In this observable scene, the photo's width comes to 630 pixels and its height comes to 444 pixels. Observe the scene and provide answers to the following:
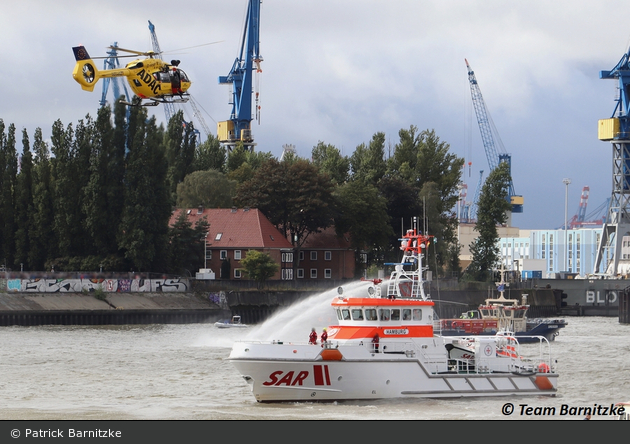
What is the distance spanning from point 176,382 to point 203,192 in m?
73.0

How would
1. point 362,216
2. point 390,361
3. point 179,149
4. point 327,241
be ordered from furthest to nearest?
point 179,149, point 327,241, point 362,216, point 390,361

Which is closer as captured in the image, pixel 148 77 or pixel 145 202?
pixel 148 77

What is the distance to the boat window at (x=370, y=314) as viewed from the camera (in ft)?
125

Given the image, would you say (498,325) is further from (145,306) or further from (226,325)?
(145,306)

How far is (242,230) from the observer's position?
103562 millimetres

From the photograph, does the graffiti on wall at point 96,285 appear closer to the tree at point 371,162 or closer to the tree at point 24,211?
the tree at point 24,211

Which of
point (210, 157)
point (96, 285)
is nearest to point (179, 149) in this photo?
point (210, 157)

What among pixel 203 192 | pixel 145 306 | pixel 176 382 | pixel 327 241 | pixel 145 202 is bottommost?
pixel 176 382

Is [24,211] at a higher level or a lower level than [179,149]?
lower

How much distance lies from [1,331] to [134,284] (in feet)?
67.7

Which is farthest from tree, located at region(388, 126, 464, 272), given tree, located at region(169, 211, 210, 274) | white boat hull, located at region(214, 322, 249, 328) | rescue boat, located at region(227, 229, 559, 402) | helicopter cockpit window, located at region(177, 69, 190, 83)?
rescue boat, located at region(227, 229, 559, 402)

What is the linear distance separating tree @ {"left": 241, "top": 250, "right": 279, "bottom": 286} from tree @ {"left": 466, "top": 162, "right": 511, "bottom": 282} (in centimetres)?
3243
